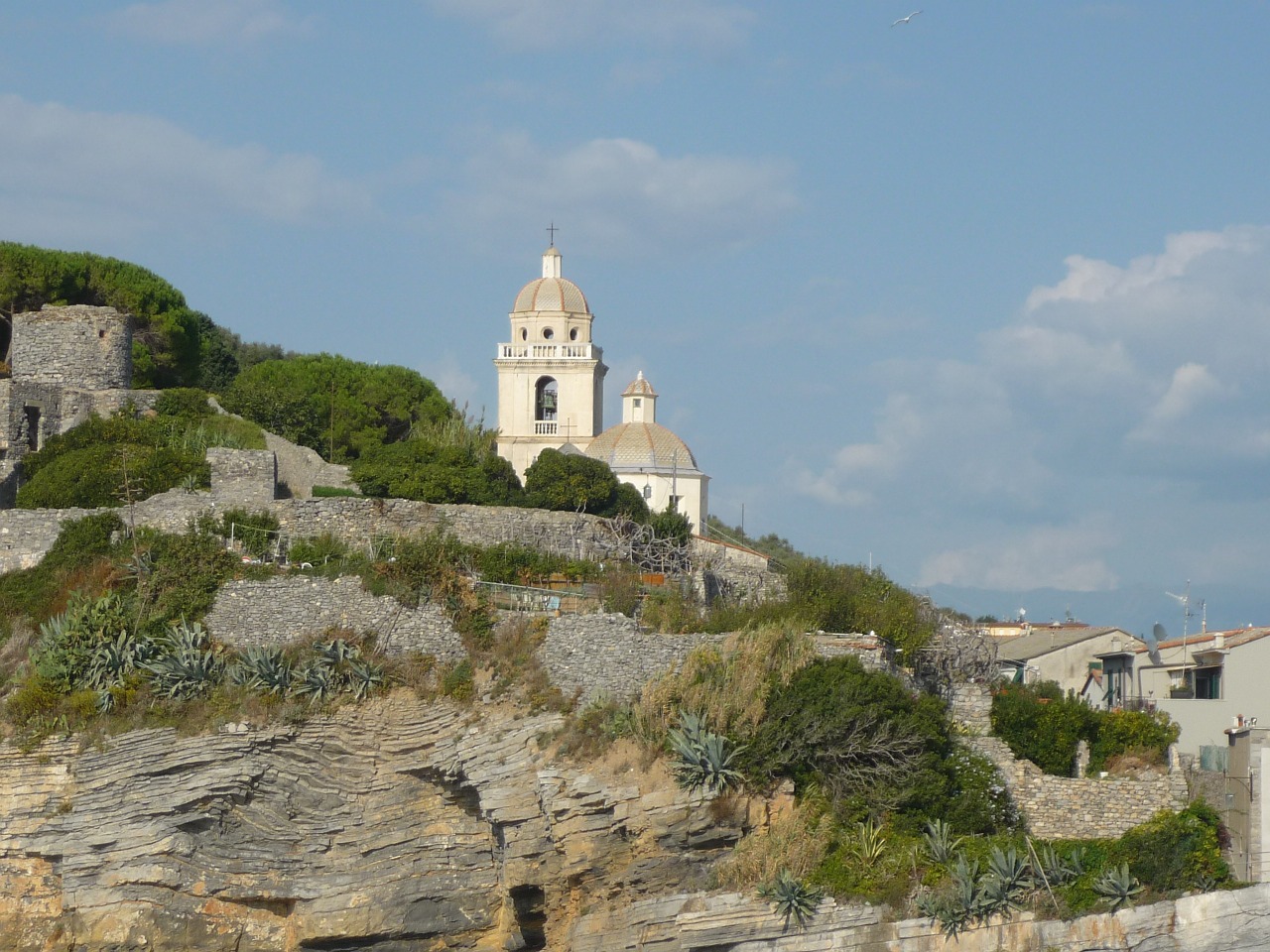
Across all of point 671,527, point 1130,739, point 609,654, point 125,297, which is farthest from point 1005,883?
point 125,297

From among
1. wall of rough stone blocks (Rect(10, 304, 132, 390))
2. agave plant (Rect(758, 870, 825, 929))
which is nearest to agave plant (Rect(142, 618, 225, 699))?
agave plant (Rect(758, 870, 825, 929))

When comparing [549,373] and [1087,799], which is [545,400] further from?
[1087,799]

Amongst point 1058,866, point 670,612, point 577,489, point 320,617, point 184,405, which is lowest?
point 1058,866

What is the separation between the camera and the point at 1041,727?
36.0 meters

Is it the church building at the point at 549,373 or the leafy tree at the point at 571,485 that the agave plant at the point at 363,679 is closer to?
the leafy tree at the point at 571,485

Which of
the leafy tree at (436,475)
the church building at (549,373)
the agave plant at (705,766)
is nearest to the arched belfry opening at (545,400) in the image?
the church building at (549,373)

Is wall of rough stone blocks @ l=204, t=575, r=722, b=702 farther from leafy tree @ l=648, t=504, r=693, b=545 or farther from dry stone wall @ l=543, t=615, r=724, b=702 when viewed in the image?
leafy tree @ l=648, t=504, r=693, b=545

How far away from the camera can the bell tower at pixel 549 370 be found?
61.5 m

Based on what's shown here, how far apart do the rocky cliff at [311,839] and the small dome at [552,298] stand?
2816 centimetres

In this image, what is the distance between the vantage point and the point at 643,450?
178 feet

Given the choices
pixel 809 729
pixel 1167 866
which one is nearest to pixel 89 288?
pixel 809 729

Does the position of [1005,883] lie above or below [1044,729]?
below

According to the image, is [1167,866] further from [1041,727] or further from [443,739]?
[443,739]

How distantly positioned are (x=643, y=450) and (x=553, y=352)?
8.75 m
